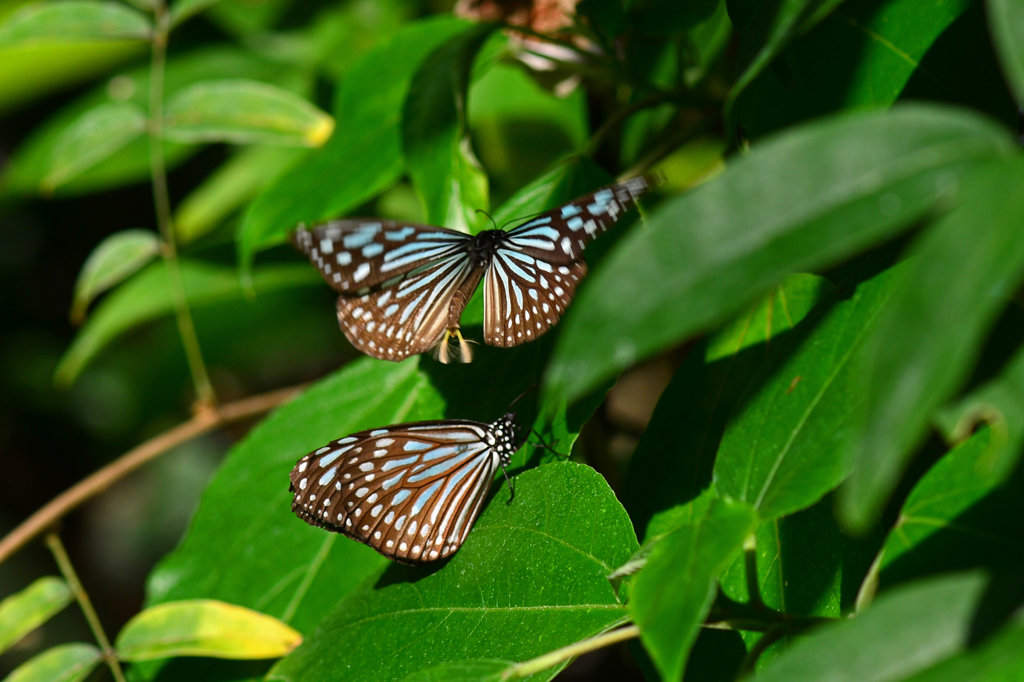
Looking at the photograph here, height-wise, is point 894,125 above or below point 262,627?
above

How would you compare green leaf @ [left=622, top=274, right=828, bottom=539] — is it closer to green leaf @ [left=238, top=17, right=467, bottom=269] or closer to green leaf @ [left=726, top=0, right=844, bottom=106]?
green leaf @ [left=726, top=0, right=844, bottom=106]

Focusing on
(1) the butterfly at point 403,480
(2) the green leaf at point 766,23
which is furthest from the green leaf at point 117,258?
(2) the green leaf at point 766,23

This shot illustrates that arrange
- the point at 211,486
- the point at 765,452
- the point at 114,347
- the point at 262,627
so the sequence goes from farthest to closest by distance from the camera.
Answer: the point at 114,347 < the point at 211,486 < the point at 262,627 < the point at 765,452

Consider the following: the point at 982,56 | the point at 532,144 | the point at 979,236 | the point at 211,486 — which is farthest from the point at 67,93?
the point at 979,236

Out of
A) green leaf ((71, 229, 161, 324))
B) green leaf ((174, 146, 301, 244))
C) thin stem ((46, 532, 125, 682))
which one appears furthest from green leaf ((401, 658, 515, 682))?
green leaf ((174, 146, 301, 244))

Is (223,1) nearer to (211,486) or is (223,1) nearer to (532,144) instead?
(532,144)

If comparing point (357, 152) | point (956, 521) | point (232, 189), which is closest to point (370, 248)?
point (357, 152)
